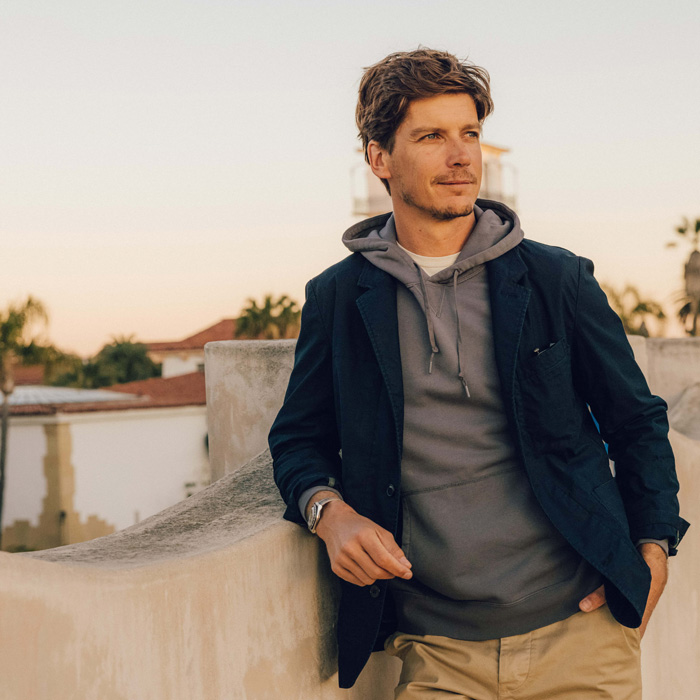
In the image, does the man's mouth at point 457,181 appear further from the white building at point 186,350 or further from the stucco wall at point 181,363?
the stucco wall at point 181,363

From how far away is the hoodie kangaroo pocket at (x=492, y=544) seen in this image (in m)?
1.94

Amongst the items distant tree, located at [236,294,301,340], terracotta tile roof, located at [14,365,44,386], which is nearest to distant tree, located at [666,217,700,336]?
distant tree, located at [236,294,301,340]

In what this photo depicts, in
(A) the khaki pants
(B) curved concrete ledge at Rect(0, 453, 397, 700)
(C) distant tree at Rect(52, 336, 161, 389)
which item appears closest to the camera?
(B) curved concrete ledge at Rect(0, 453, 397, 700)

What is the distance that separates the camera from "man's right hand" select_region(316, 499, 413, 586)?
186cm

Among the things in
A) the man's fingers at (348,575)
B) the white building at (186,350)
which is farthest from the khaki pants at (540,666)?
the white building at (186,350)

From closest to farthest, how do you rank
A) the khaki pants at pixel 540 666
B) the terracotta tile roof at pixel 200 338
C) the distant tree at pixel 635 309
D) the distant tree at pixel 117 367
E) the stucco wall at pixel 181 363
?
the khaki pants at pixel 540 666 < the distant tree at pixel 635 309 < the stucco wall at pixel 181 363 < the terracotta tile roof at pixel 200 338 < the distant tree at pixel 117 367

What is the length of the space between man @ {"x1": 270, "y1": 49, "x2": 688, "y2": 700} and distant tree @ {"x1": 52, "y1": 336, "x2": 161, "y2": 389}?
173ft

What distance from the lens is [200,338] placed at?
51.6 metres

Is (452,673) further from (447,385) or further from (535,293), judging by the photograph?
(535,293)

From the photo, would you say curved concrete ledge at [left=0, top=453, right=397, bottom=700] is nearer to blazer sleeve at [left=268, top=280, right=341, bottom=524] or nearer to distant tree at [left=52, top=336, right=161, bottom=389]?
blazer sleeve at [left=268, top=280, right=341, bottom=524]

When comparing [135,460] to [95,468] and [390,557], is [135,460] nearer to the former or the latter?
[95,468]

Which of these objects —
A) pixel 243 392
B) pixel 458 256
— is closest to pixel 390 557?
pixel 458 256

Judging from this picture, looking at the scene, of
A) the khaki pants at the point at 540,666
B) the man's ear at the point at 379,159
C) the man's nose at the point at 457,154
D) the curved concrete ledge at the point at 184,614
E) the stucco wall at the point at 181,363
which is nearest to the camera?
the curved concrete ledge at the point at 184,614

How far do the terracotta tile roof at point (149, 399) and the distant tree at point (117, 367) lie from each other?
11.5 m
